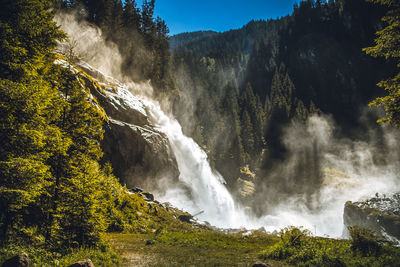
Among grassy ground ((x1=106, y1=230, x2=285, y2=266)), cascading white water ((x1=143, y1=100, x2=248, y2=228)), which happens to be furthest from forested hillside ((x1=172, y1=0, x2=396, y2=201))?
grassy ground ((x1=106, y1=230, x2=285, y2=266))

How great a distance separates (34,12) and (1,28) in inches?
60.7

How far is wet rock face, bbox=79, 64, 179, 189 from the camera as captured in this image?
28734mm

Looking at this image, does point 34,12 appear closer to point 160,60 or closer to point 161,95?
point 161,95

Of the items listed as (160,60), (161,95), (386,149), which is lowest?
(386,149)

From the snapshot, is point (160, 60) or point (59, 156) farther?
point (160, 60)

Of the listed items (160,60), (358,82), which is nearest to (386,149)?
(358,82)

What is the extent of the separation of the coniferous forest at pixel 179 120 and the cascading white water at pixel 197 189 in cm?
728

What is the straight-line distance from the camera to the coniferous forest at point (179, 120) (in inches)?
341

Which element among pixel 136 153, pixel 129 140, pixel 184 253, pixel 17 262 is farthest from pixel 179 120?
pixel 17 262

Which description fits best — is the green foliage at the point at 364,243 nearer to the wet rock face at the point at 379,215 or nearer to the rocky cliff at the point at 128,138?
the wet rock face at the point at 379,215

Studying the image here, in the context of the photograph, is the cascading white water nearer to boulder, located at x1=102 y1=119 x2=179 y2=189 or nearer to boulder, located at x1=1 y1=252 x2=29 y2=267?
boulder, located at x1=102 y1=119 x2=179 y2=189

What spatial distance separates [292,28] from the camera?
10756 cm

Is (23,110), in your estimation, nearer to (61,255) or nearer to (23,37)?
(23,37)

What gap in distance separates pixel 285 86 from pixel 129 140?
73.9 meters
